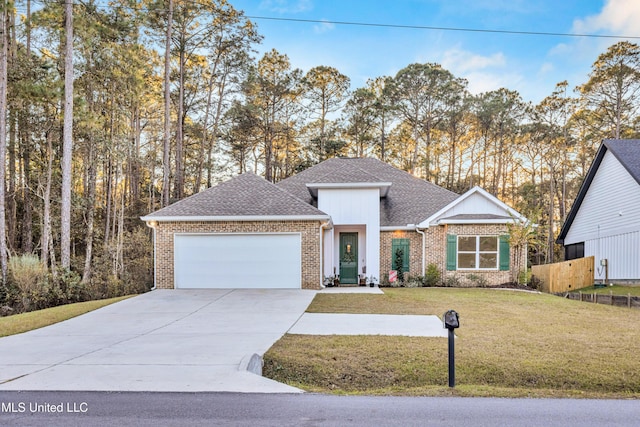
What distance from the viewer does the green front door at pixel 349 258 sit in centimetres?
1778

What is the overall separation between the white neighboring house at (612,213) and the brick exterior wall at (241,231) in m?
12.0

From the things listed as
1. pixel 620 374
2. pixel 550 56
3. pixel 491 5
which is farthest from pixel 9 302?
pixel 550 56

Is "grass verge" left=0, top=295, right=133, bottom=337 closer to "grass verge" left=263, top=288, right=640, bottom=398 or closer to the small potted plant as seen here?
"grass verge" left=263, top=288, right=640, bottom=398

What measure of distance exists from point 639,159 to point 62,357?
20087mm

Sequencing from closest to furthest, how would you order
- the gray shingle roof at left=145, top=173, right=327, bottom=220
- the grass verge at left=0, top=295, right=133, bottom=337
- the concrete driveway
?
the concrete driveway, the grass verge at left=0, top=295, right=133, bottom=337, the gray shingle roof at left=145, top=173, right=327, bottom=220

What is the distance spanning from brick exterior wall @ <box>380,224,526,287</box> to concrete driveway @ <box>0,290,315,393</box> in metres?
6.58

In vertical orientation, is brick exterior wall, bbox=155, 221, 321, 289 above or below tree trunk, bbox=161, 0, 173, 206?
below

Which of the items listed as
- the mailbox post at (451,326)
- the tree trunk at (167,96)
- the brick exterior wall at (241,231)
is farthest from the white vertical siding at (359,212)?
the mailbox post at (451,326)

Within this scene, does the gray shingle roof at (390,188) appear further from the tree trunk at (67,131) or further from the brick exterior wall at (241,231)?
the tree trunk at (67,131)

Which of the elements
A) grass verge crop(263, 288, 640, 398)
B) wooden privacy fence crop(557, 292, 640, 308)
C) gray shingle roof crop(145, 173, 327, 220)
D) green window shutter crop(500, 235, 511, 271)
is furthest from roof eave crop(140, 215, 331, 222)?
wooden privacy fence crop(557, 292, 640, 308)

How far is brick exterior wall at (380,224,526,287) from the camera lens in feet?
55.9

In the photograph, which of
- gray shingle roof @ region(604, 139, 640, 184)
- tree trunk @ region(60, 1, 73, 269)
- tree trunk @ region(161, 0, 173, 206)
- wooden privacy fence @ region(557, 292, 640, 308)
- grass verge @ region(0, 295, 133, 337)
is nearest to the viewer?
grass verge @ region(0, 295, 133, 337)

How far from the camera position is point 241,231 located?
14977mm

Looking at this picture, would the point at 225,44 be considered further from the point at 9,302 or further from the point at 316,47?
the point at 9,302
